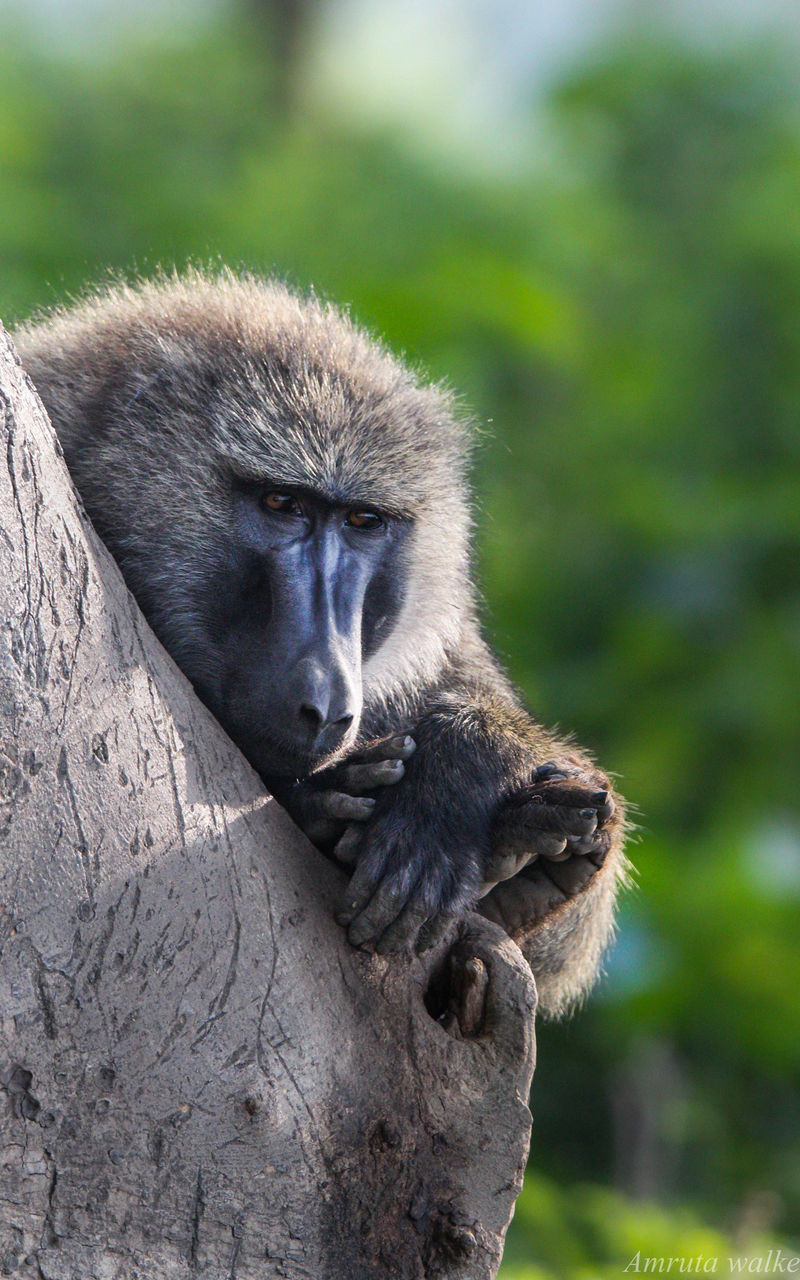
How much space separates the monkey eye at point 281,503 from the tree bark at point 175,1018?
0.88 meters

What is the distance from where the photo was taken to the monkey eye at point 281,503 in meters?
3.84

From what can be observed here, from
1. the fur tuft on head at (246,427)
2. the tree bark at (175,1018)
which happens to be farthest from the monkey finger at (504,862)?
the fur tuft on head at (246,427)

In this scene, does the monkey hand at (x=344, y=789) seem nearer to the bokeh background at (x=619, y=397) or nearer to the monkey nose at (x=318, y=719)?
the monkey nose at (x=318, y=719)

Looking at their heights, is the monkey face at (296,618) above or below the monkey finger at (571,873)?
above

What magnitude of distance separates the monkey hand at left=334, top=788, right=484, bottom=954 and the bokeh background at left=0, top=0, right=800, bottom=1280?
165 centimetres

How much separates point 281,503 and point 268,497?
0.04m

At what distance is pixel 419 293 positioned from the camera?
25.5 ft

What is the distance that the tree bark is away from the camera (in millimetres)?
2645

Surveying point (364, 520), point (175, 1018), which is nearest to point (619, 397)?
point (364, 520)

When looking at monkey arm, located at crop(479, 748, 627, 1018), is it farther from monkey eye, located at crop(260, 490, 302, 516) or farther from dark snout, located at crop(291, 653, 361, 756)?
monkey eye, located at crop(260, 490, 302, 516)

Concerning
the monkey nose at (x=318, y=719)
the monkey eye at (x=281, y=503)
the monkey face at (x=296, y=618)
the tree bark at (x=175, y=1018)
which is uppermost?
the monkey eye at (x=281, y=503)

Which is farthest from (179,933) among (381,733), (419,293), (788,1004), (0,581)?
(419,293)

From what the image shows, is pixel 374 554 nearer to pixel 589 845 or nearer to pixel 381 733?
pixel 381 733

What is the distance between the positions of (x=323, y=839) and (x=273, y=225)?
20.1 ft
